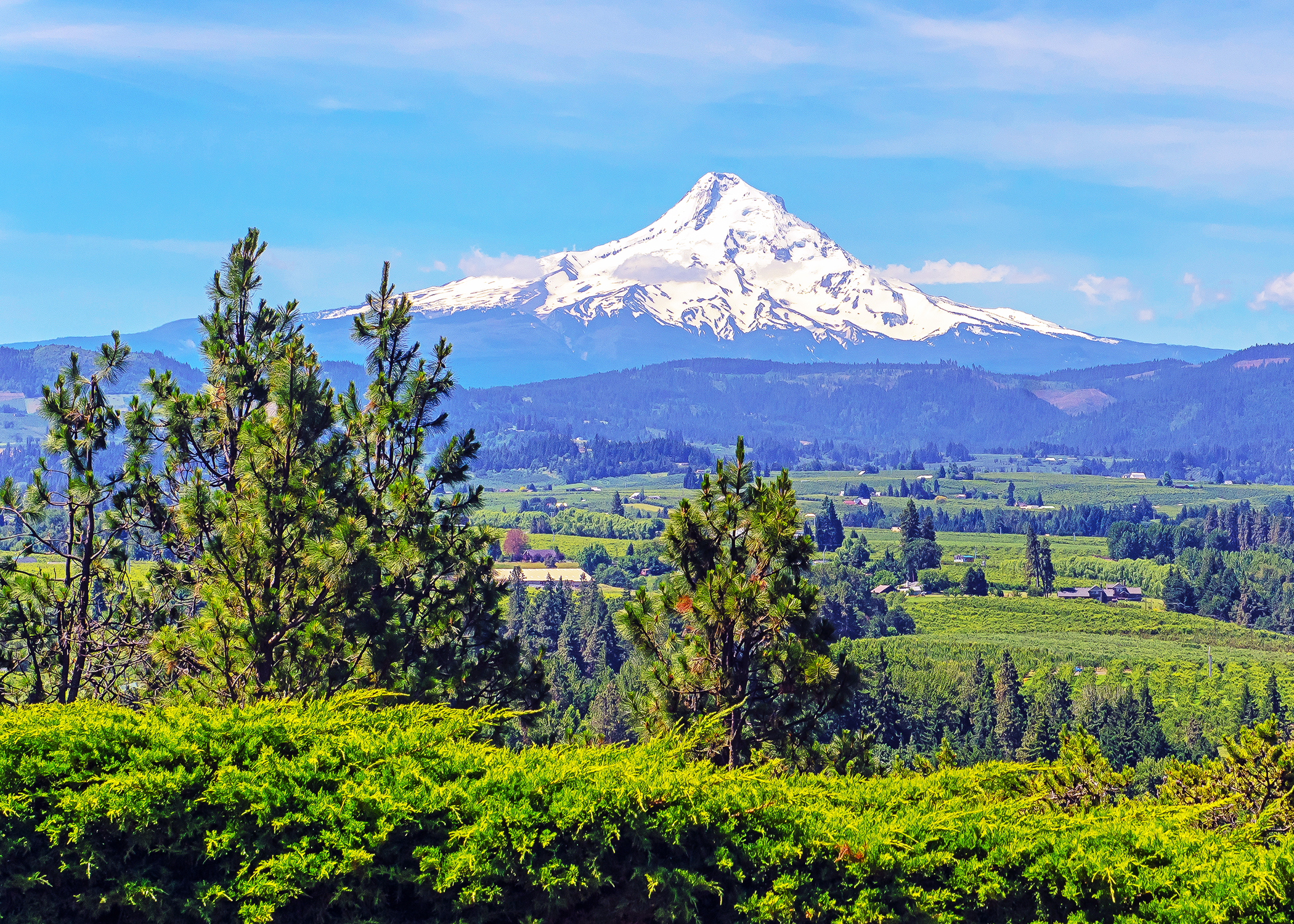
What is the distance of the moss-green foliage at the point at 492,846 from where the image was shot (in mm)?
7355

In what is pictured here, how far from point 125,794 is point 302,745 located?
4.05 feet

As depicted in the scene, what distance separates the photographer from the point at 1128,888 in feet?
25.1

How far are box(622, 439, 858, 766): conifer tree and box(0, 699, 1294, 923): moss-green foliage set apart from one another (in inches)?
252

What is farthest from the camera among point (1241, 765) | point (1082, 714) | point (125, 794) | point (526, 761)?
point (1082, 714)

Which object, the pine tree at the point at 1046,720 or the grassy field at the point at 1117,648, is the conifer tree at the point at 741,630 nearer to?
the pine tree at the point at 1046,720

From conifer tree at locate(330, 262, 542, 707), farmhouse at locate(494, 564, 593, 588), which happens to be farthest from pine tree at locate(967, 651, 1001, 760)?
farmhouse at locate(494, 564, 593, 588)

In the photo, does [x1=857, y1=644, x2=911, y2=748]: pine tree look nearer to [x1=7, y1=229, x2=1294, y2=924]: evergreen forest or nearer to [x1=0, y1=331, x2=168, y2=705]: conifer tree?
[x1=7, y1=229, x2=1294, y2=924]: evergreen forest

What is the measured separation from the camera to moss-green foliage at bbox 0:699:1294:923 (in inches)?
290

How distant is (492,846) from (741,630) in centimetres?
802

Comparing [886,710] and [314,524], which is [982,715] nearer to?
[886,710]

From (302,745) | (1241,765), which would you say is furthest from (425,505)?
(1241,765)

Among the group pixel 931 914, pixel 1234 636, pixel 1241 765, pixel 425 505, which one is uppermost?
pixel 425 505

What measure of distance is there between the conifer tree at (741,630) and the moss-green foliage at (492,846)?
6395 millimetres

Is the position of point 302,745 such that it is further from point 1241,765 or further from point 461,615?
point 1241,765
